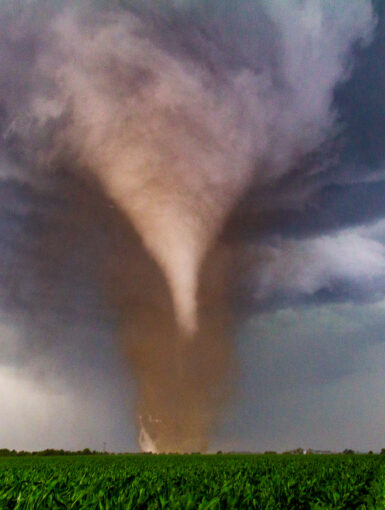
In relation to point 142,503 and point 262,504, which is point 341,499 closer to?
point 262,504

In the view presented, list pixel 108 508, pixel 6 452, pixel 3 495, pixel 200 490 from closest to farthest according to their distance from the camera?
1. pixel 108 508
2. pixel 3 495
3. pixel 200 490
4. pixel 6 452

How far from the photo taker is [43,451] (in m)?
147

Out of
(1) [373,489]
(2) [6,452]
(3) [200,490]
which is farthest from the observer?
(2) [6,452]

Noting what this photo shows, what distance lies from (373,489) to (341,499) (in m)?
3.18

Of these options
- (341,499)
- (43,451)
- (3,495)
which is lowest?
(341,499)

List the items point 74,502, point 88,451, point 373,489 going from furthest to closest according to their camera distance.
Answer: point 88,451
point 373,489
point 74,502

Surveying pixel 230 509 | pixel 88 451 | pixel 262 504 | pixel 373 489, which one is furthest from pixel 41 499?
pixel 88 451

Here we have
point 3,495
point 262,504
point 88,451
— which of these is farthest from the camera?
point 88,451

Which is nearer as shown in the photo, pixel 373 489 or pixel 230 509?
pixel 230 509

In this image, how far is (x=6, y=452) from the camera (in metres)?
143

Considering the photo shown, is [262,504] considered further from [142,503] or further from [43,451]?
[43,451]

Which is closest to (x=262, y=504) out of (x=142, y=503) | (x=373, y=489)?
(x=142, y=503)

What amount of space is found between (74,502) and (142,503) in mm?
1057

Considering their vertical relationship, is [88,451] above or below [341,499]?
above
